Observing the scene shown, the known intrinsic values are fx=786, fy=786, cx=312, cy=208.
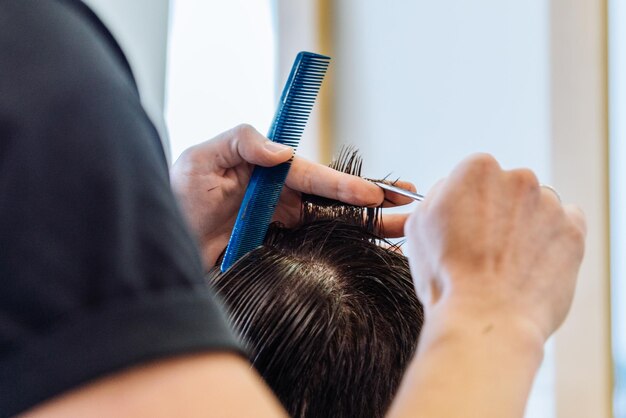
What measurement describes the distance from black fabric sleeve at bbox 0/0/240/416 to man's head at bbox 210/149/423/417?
1.45 feet

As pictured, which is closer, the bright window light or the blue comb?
the blue comb

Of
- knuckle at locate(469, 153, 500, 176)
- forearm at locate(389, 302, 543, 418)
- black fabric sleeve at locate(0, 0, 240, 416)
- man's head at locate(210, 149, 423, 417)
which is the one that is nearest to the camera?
black fabric sleeve at locate(0, 0, 240, 416)

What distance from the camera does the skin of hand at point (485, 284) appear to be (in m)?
0.53

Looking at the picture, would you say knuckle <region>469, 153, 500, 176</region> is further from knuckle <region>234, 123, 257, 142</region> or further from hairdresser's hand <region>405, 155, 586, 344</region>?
knuckle <region>234, 123, 257, 142</region>

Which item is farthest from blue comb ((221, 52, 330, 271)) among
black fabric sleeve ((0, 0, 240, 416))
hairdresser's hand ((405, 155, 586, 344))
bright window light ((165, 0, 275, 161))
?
bright window light ((165, 0, 275, 161))

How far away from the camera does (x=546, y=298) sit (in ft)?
2.02

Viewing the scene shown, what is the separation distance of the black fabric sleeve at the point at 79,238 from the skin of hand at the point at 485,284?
0.19 meters

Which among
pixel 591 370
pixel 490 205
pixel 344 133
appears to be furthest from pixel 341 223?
pixel 344 133

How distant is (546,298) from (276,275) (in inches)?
13.9

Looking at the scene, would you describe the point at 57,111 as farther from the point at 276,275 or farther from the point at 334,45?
the point at 334,45

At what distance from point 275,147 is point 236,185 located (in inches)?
5.8

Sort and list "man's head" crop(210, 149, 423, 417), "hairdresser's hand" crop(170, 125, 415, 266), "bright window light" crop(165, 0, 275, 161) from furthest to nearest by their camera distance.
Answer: "bright window light" crop(165, 0, 275, 161) < "hairdresser's hand" crop(170, 125, 415, 266) < "man's head" crop(210, 149, 423, 417)

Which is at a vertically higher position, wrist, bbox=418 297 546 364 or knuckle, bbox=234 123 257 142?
knuckle, bbox=234 123 257 142

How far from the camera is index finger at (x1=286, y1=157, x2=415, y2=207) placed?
37.2 inches
